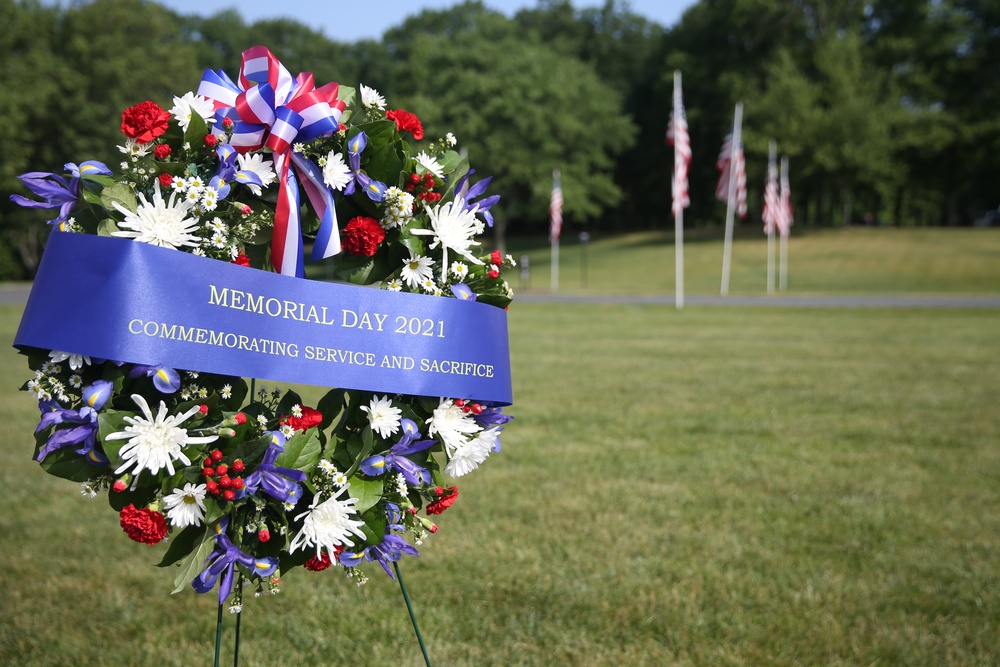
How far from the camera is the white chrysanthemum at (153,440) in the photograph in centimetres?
205

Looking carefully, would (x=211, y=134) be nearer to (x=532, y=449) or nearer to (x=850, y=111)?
(x=532, y=449)

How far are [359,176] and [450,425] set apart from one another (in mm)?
745

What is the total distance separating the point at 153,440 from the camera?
6.81ft

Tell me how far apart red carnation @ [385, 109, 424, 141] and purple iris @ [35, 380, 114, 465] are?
1.09m

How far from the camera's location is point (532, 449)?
22.3 feet

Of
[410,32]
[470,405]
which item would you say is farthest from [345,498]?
[410,32]

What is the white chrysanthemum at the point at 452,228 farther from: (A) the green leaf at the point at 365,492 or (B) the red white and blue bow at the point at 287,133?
(A) the green leaf at the point at 365,492

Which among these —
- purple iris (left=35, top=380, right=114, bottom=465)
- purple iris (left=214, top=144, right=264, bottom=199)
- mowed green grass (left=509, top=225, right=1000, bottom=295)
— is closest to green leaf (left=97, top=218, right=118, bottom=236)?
purple iris (left=214, top=144, right=264, bottom=199)

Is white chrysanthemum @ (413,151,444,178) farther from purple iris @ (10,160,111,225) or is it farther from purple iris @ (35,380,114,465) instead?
purple iris @ (35,380,114,465)

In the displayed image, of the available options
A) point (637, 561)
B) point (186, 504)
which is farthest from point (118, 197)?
point (637, 561)

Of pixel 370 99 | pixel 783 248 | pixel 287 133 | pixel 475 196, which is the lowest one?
pixel 475 196

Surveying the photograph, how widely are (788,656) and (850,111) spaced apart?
153ft

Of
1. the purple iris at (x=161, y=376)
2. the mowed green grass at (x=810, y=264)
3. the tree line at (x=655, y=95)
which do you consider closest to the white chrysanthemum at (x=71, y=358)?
the purple iris at (x=161, y=376)

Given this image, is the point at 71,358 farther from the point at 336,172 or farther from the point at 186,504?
the point at 336,172
